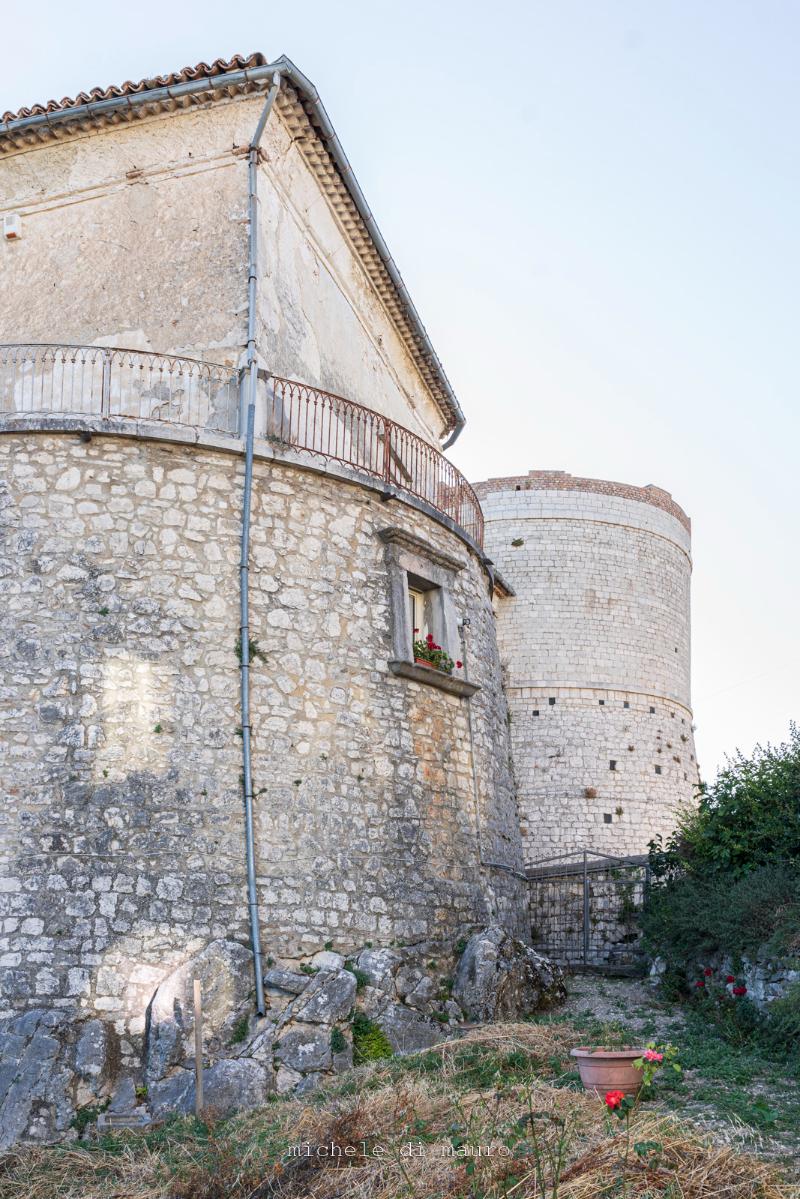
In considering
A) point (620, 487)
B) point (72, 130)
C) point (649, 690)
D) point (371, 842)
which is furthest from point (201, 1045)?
point (620, 487)

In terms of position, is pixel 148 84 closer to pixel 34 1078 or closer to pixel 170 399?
pixel 170 399

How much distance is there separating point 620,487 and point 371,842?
13.6m

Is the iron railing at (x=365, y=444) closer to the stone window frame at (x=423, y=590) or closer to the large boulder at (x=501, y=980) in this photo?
the stone window frame at (x=423, y=590)

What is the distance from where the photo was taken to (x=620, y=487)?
75.6 ft

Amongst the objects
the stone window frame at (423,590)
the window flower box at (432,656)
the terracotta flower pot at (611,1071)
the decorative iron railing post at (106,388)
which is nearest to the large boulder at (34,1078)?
the terracotta flower pot at (611,1071)

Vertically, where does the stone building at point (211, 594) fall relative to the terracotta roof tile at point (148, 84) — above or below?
below

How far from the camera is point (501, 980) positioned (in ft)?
37.8

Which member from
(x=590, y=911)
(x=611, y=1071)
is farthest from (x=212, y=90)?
(x=590, y=911)

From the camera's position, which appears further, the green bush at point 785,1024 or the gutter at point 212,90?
the gutter at point 212,90

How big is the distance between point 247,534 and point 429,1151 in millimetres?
6416

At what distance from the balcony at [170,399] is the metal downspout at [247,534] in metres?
0.20

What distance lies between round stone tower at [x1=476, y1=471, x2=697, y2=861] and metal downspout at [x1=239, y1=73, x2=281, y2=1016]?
35.7 feet

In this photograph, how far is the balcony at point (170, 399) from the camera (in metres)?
11.5

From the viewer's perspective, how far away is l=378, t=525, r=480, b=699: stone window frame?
40.3 feet
